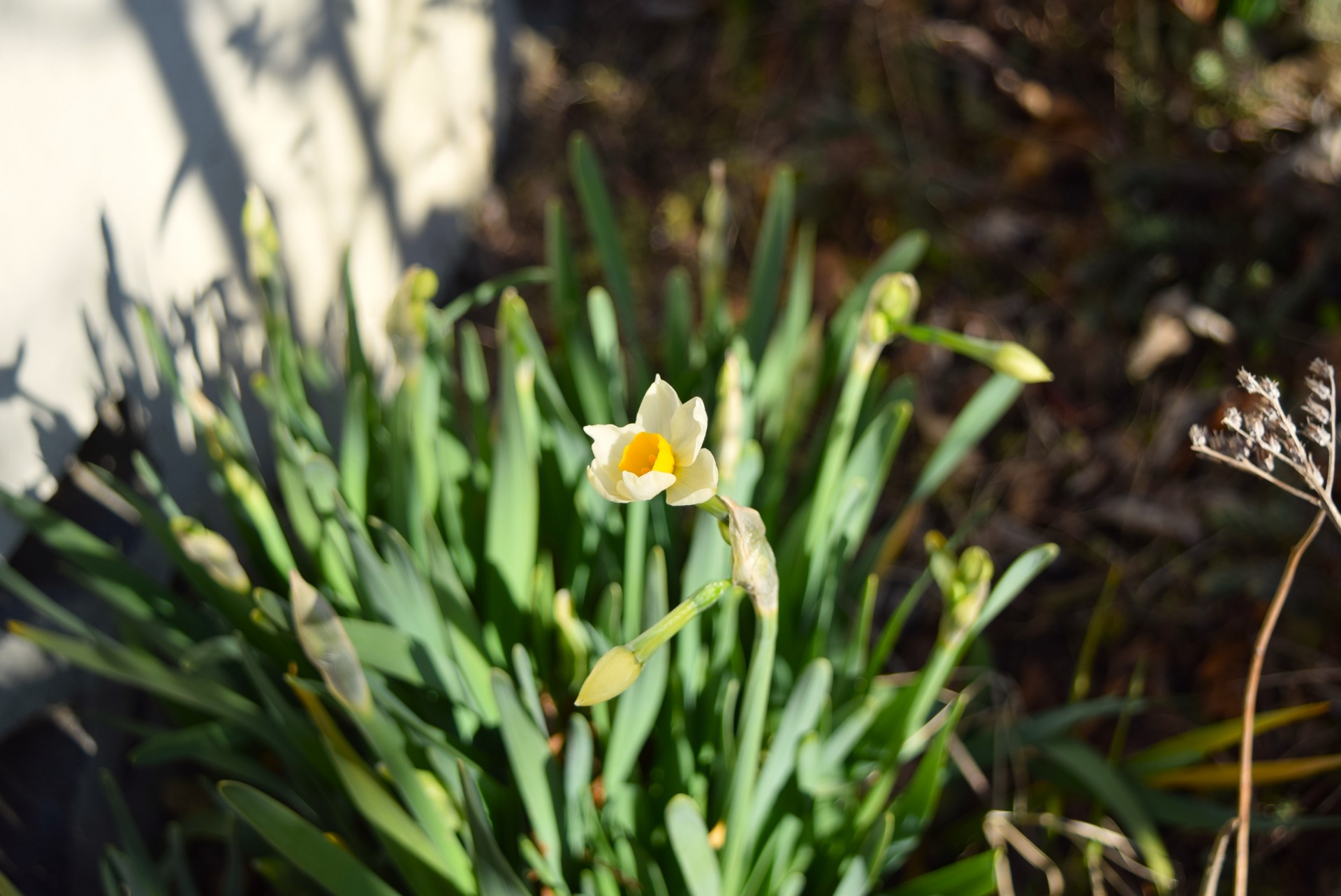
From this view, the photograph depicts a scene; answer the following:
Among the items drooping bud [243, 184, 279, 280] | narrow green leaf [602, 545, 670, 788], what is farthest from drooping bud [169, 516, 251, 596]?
narrow green leaf [602, 545, 670, 788]

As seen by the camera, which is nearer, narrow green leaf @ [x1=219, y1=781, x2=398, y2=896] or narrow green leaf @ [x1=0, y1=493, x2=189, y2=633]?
narrow green leaf @ [x1=219, y1=781, x2=398, y2=896]

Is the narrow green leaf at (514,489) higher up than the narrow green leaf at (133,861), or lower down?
higher up

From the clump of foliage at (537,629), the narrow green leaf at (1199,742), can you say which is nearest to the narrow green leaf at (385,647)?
the clump of foliage at (537,629)

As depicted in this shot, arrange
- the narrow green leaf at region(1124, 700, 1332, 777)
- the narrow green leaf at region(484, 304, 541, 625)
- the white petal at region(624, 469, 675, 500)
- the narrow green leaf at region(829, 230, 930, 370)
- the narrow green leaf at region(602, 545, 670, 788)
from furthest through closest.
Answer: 1. the narrow green leaf at region(829, 230, 930, 370)
2. the narrow green leaf at region(1124, 700, 1332, 777)
3. the narrow green leaf at region(484, 304, 541, 625)
4. the narrow green leaf at region(602, 545, 670, 788)
5. the white petal at region(624, 469, 675, 500)

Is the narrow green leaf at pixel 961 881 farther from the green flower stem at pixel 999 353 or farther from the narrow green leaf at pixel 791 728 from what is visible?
the green flower stem at pixel 999 353

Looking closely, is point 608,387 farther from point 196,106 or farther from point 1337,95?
point 1337,95

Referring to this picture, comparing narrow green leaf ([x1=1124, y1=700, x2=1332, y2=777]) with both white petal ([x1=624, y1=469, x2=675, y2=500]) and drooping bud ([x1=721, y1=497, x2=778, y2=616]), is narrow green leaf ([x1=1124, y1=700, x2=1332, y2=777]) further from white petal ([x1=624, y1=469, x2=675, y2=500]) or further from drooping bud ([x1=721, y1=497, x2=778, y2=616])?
A: white petal ([x1=624, y1=469, x2=675, y2=500])
